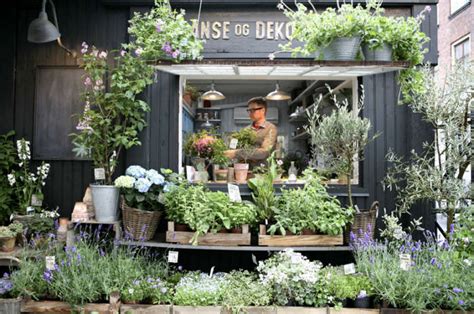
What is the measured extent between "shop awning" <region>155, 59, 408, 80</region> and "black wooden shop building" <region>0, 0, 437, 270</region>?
36mm

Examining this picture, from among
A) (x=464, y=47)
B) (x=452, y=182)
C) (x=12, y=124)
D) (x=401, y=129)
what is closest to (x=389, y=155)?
(x=401, y=129)

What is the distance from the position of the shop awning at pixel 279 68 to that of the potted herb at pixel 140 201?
972 mm

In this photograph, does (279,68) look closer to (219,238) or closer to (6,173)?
(219,238)

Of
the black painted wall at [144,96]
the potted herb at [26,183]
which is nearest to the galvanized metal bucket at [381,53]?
the black painted wall at [144,96]

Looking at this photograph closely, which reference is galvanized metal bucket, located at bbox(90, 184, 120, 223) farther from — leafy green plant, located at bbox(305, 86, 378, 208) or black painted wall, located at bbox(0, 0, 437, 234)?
leafy green plant, located at bbox(305, 86, 378, 208)

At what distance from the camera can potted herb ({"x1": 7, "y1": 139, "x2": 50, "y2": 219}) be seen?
407cm

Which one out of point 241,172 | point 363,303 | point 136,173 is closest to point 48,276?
point 136,173

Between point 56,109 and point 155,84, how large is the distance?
1123 mm

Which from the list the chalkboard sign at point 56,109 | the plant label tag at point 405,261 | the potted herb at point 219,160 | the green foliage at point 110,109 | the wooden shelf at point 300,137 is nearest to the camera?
the plant label tag at point 405,261

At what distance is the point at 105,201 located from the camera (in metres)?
3.67

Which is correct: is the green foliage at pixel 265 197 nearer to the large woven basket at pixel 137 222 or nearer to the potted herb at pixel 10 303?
the large woven basket at pixel 137 222

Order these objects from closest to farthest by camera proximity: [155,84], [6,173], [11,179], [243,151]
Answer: [11,179] < [155,84] < [6,173] < [243,151]

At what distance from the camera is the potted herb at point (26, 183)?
4070mm

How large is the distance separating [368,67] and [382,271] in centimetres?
164
